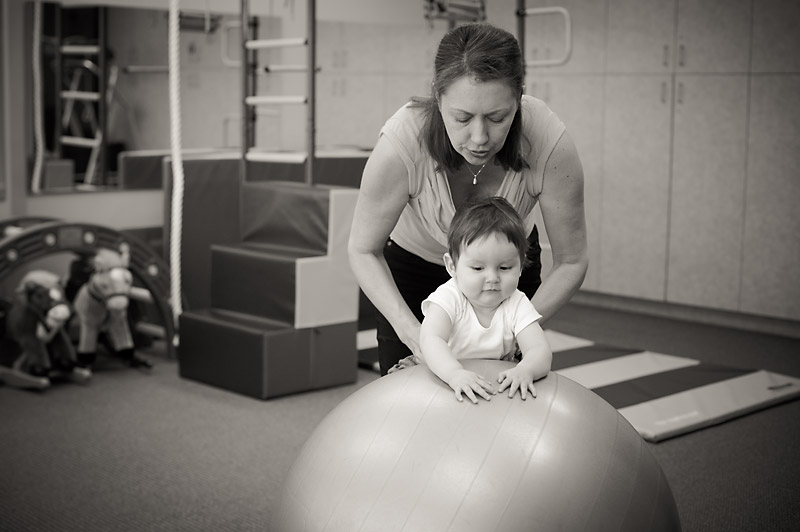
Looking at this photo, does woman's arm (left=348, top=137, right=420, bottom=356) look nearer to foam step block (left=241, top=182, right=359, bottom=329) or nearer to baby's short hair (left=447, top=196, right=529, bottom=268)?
baby's short hair (left=447, top=196, right=529, bottom=268)

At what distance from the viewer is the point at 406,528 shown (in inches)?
55.6

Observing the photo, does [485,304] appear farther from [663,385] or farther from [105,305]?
[105,305]

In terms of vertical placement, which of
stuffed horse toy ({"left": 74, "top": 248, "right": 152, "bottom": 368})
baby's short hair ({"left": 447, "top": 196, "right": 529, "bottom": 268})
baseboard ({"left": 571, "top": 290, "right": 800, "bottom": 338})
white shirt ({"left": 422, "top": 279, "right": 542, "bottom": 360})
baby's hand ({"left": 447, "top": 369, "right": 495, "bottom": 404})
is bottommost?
baseboard ({"left": 571, "top": 290, "right": 800, "bottom": 338})

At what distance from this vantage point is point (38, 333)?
390cm

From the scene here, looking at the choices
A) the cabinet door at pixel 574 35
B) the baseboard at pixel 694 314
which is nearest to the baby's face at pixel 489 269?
the baseboard at pixel 694 314

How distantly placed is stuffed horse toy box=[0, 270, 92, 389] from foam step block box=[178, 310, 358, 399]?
19.5 inches

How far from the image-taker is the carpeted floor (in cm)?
271

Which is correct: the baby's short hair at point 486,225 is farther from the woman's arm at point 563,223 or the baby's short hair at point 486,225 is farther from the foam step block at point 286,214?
the foam step block at point 286,214

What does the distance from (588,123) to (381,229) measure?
4.02 m

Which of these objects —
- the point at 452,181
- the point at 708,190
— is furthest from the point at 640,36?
the point at 452,181

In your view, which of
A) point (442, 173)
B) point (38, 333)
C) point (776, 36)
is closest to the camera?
point (442, 173)

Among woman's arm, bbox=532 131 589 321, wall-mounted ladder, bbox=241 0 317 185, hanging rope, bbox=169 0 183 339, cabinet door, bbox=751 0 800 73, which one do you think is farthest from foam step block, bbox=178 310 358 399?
cabinet door, bbox=751 0 800 73

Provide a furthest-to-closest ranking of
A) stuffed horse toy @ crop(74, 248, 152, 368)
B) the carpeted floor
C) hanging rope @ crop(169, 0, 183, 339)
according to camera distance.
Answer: stuffed horse toy @ crop(74, 248, 152, 368), hanging rope @ crop(169, 0, 183, 339), the carpeted floor

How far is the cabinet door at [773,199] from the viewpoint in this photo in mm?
4891
